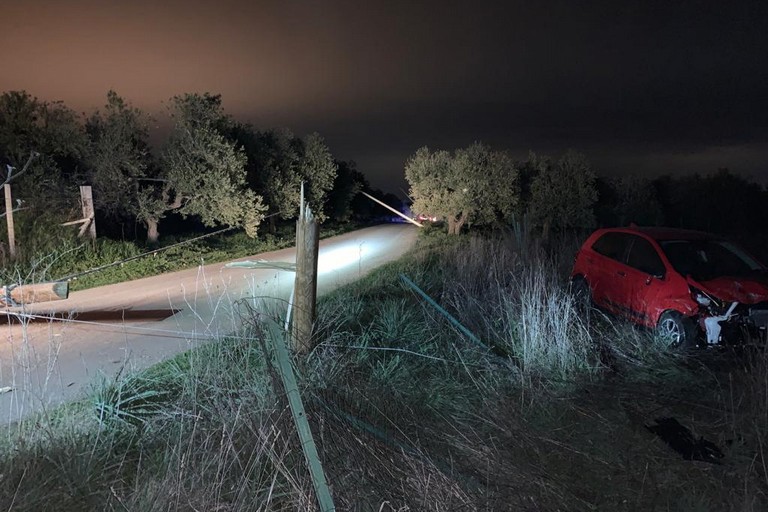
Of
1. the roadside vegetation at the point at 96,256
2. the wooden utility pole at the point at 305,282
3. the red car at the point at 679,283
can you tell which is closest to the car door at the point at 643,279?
the red car at the point at 679,283

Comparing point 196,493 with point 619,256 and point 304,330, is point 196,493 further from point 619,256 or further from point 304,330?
point 619,256

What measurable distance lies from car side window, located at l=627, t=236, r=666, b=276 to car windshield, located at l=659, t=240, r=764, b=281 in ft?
0.54

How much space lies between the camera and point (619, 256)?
28.7 feet

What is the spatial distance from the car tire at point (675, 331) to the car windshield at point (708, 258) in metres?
0.70

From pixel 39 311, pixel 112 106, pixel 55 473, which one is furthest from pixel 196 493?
pixel 112 106

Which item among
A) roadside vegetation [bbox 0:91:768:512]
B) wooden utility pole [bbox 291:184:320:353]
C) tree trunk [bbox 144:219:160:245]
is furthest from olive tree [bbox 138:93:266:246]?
wooden utility pole [bbox 291:184:320:353]

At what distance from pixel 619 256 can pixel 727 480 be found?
5.35m

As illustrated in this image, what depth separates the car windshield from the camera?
7.50m

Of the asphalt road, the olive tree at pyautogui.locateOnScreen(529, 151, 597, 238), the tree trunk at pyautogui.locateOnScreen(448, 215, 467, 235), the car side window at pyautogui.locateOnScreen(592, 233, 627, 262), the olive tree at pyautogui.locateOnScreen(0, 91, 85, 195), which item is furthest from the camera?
the tree trunk at pyautogui.locateOnScreen(448, 215, 467, 235)

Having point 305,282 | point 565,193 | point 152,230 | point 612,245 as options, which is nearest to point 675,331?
point 612,245

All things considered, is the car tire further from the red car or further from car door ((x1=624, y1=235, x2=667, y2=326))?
car door ((x1=624, y1=235, x2=667, y2=326))

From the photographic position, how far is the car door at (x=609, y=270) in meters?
8.45

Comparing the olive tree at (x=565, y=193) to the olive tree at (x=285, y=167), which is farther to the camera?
the olive tree at (x=565, y=193)

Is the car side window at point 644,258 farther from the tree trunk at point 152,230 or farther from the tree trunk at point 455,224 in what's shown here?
the tree trunk at point 455,224
